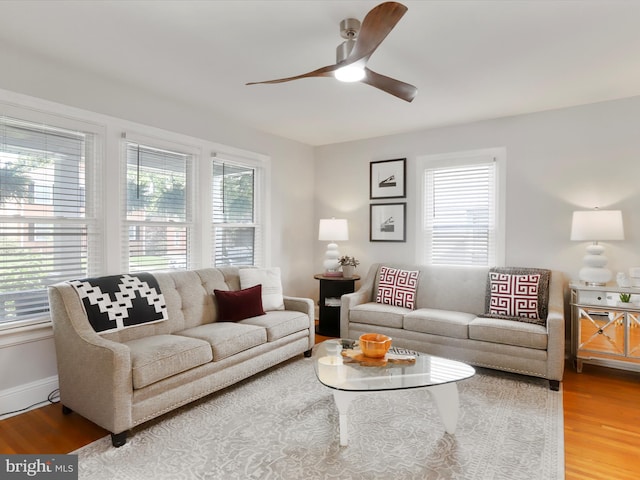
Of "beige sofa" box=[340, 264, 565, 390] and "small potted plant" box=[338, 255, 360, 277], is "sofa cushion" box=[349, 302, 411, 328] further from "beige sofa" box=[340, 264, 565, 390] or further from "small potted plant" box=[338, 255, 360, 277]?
"small potted plant" box=[338, 255, 360, 277]

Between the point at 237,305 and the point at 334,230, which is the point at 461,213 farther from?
the point at 237,305

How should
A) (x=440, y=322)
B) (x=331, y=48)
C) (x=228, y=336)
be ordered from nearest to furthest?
1. (x=331, y=48)
2. (x=228, y=336)
3. (x=440, y=322)

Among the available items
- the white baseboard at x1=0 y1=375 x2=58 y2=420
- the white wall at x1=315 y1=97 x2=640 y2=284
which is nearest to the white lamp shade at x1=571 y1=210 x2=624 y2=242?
the white wall at x1=315 y1=97 x2=640 y2=284

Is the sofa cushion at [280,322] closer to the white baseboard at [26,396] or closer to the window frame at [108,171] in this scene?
the window frame at [108,171]

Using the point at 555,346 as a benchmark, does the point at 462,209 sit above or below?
above

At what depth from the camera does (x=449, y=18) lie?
88.8 inches

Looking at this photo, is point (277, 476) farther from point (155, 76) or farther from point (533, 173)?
point (533, 173)

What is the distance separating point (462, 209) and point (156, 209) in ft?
10.9

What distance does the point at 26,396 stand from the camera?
2.74 metres

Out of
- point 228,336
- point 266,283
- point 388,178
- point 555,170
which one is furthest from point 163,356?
point 555,170

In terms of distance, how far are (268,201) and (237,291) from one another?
1508 millimetres

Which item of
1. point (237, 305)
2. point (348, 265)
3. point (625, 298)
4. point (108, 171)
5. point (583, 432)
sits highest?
point (108, 171)

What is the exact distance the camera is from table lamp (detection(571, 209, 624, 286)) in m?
3.35

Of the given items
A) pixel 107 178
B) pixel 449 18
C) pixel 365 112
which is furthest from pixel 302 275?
pixel 449 18
